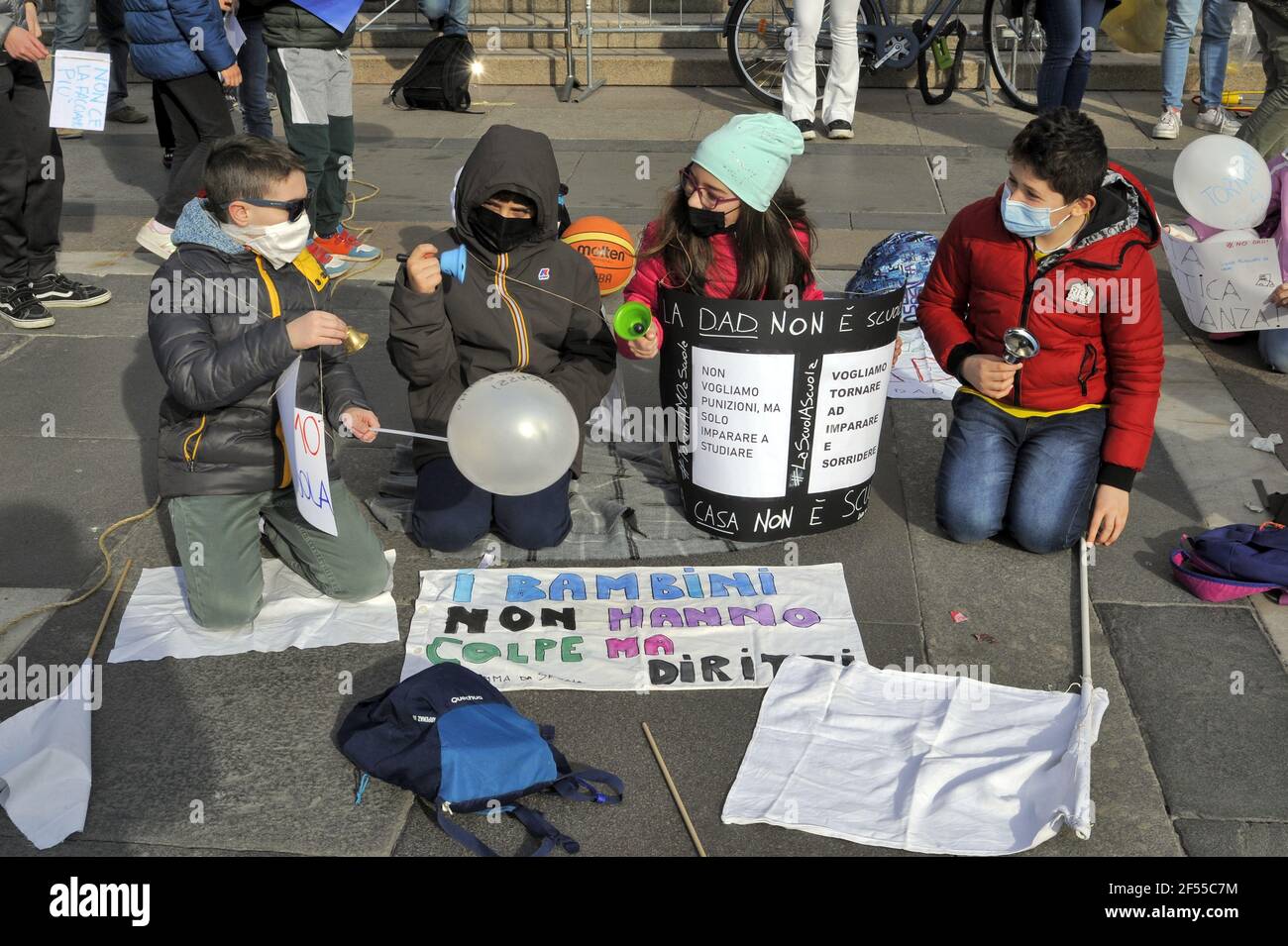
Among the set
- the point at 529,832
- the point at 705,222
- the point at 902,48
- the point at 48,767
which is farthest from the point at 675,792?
the point at 902,48

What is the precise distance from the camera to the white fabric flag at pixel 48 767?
2852 millimetres

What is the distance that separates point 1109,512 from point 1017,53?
6.91 metres

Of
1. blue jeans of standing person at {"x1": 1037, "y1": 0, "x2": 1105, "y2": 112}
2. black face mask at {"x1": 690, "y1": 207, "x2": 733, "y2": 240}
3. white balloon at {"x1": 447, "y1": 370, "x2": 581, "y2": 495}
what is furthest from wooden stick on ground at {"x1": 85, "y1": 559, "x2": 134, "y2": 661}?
blue jeans of standing person at {"x1": 1037, "y1": 0, "x2": 1105, "y2": 112}

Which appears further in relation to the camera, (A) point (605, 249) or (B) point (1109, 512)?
(A) point (605, 249)

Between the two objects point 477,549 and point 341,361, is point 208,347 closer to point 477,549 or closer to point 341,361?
point 341,361

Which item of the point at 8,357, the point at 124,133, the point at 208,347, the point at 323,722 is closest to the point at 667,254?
the point at 208,347

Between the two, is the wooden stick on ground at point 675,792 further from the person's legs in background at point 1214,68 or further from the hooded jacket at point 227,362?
the person's legs in background at point 1214,68

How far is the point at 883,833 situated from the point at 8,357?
4435mm

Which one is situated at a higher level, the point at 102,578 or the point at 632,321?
the point at 632,321

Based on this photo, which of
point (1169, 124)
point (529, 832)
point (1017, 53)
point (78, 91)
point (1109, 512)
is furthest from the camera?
point (1017, 53)

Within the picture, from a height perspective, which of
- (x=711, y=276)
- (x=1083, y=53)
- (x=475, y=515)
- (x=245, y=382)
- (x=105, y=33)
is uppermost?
(x=1083, y=53)

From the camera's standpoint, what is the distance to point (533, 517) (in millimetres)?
4027

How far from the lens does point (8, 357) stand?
18.0 feet

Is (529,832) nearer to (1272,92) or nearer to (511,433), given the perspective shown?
(511,433)
